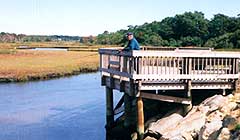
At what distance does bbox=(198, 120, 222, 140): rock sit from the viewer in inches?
525

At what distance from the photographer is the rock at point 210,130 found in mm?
13328

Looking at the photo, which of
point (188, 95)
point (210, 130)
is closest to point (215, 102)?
point (188, 95)

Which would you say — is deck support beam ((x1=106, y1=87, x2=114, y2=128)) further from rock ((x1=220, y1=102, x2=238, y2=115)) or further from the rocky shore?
rock ((x1=220, y1=102, x2=238, y2=115))

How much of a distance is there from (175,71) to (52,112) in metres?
11.9

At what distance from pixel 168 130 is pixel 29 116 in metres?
12.2

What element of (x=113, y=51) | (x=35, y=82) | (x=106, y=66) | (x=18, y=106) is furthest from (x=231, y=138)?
(x=35, y=82)

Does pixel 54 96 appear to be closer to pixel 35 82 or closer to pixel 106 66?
pixel 35 82

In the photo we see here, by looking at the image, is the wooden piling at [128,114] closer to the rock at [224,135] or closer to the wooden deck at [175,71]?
the wooden deck at [175,71]

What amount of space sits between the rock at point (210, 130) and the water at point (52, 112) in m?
7.40

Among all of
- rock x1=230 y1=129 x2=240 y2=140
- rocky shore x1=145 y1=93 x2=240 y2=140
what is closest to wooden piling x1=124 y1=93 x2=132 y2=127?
rocky shore x1=145 y1=93 x2=240 y2=140

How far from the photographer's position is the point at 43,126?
22922mm

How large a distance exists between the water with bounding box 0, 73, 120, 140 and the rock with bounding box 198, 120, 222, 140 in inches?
291

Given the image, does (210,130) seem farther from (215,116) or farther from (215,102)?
(215,102)

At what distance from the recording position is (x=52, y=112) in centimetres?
2697
